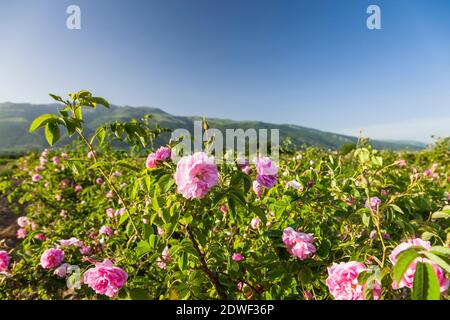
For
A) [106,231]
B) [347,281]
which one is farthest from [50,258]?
[347,281]

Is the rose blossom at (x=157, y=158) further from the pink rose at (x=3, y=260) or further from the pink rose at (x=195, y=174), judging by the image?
the pink rose at (x=3, y=260)

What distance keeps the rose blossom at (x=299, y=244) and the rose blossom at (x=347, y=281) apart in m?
0.26

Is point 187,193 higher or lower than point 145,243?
higher

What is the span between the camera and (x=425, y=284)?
700 mm

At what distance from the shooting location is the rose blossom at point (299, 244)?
1246 millimetres

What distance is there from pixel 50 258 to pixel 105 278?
2.91ft

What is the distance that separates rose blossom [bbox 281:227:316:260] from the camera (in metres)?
1.25

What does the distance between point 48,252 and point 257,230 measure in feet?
4.38

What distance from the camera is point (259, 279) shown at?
157cm

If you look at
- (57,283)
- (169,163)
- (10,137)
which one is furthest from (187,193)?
(10,137)

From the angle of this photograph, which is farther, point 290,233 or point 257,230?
point 257,230

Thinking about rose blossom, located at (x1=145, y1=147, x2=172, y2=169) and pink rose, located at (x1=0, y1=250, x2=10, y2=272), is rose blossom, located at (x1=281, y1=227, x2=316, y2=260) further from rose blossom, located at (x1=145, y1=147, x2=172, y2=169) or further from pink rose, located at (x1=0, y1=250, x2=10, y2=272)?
pink rose, located at (x1=0, y1=250, x2=10, y2=272)

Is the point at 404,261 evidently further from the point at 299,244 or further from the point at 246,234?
the point at 246,234

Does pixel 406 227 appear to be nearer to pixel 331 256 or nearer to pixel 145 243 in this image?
pixel 331 256
